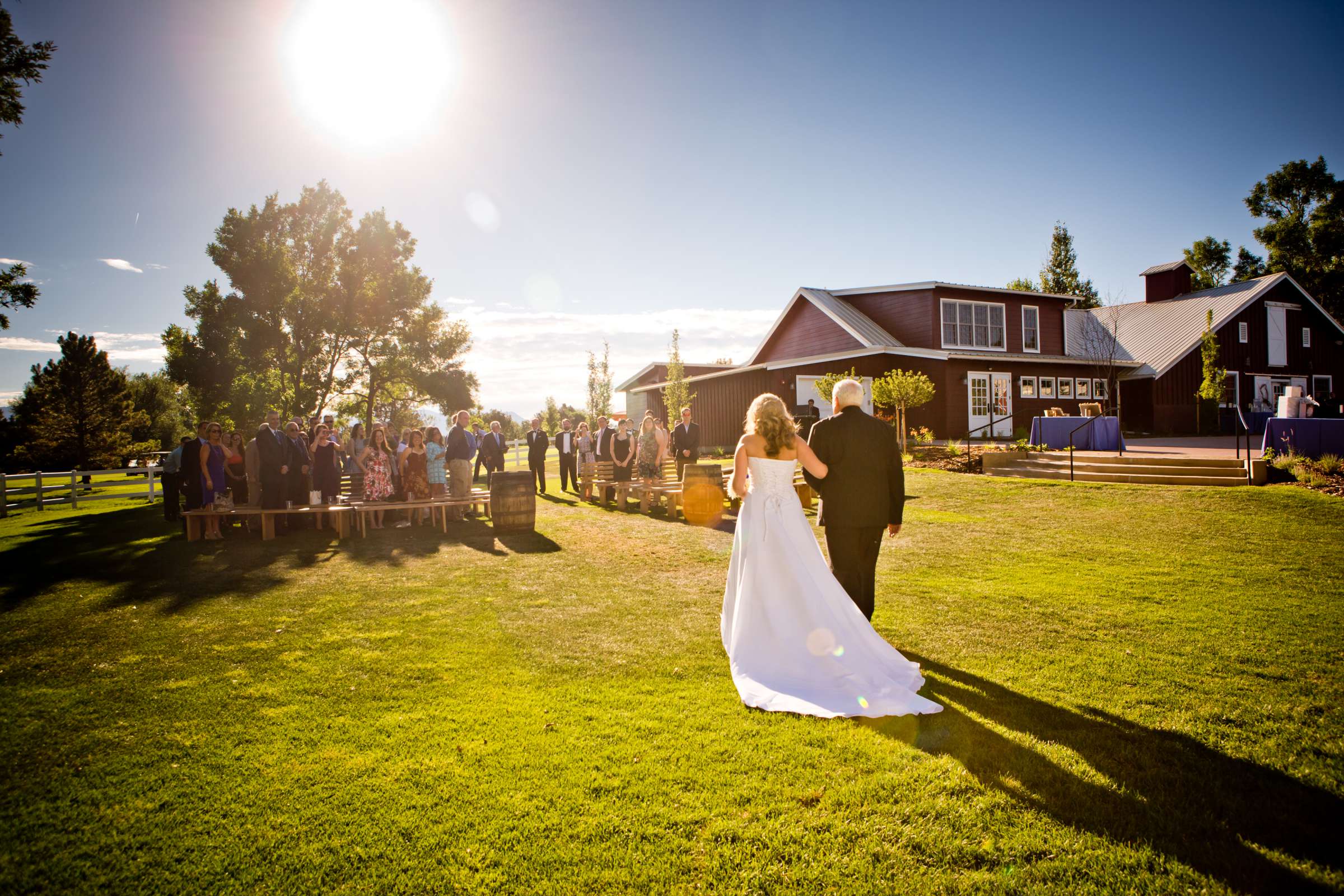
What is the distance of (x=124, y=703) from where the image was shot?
4.65 metres

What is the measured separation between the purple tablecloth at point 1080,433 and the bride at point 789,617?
15.5 meters

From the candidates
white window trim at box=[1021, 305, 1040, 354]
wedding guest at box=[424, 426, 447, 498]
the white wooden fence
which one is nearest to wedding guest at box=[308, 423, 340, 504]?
wedding guest at box=[424, 426, 447, 498]

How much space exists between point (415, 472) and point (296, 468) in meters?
2.18

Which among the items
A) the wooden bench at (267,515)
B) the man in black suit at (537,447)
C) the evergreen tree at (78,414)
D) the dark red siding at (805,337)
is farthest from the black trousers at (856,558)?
the evergreen tree at (78,414)

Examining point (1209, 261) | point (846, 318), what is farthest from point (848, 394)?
point (1209, 261)

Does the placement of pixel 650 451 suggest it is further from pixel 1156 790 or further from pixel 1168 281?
pixel 1168 281

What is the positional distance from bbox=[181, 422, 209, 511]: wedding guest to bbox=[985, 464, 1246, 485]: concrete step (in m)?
17.9

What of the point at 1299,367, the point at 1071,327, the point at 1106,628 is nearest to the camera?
the point at 1106,628

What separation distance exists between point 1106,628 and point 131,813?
717cm

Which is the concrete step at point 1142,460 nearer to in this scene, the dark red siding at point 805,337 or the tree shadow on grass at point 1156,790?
the dark red siding at point 805,337

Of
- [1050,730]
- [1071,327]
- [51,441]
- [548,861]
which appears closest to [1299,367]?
[1071,327]

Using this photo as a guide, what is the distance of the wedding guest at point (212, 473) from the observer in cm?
1213

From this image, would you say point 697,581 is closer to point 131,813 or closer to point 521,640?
point 521,640

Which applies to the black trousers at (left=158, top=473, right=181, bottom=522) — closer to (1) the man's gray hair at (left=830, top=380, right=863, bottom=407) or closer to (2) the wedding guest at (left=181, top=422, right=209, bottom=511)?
(2) the wedding guest at (left=181, top=422, right=209, bottom=511)
